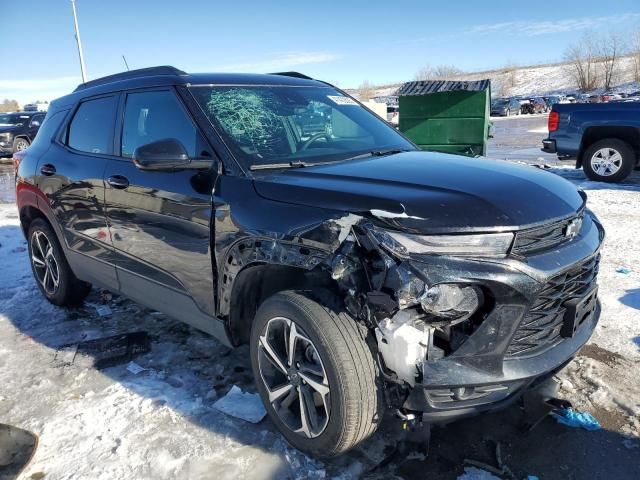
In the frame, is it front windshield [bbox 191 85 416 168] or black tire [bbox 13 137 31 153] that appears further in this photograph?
black tire [bbox 13 137 31 153]

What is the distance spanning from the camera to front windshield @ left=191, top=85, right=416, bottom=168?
2975mm

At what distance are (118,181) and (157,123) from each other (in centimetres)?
48

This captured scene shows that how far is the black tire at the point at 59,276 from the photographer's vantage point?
450 cm

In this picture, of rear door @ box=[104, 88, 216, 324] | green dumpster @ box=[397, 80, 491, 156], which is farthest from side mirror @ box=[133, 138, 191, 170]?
green dumpster @ box=[397, 80, 491, 156]

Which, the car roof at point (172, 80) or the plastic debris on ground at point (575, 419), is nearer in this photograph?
the plastic debris on ground at point (575, 419)

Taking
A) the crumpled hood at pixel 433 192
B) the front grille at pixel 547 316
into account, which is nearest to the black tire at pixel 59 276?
the crumpled hood at pixel 433 192

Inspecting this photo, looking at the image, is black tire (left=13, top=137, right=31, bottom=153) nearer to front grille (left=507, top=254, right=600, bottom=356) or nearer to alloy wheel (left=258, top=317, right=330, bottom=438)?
alloy wheel (left=258, top=317, right=330, bottom=438)

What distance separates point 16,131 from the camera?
1714 centimetres

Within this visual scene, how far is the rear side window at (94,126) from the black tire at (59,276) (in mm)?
890

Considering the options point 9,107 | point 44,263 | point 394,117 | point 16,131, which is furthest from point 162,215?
point 9,107

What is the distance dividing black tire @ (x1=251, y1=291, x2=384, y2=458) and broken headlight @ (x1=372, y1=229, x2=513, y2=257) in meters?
0.39

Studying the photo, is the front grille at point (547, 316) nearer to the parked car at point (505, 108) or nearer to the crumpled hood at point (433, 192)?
the crumpled hood at point (433, 192)

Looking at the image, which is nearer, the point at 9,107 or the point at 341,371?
the point at 341,371

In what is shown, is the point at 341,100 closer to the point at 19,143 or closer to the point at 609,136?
the point at 609,136
